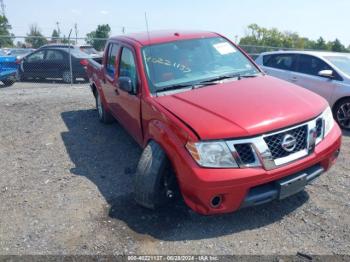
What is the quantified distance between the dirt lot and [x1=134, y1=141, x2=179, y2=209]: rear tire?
0.21 m

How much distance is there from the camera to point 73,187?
4438mm

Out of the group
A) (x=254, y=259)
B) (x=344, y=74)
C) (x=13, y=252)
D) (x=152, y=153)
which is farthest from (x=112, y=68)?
(x=344, y=74)

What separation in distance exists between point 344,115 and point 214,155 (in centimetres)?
453

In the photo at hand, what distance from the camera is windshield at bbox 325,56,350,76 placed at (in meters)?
6.96

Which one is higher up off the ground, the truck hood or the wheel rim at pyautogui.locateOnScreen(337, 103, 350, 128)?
the truck hood

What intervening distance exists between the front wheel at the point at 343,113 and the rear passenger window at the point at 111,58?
420cm

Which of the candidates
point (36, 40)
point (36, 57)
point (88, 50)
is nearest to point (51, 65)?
point (36, 57)

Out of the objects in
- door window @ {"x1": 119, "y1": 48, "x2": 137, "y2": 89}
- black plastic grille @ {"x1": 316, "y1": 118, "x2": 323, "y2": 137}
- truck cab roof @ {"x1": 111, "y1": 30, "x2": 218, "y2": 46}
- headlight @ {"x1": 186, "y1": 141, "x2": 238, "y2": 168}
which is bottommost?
headlight @ {"x1": 186, "y1": 141, "x2": 238, "y2": 168}

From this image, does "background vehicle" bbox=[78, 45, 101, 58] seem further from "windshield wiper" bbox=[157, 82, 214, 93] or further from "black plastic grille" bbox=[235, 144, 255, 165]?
"black plastic grille" bbox=[235, 144, 255, 165]

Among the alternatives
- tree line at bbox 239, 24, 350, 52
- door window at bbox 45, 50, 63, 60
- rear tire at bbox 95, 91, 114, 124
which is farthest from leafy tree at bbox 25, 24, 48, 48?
tree line at bbox 239, 24, 350, 52

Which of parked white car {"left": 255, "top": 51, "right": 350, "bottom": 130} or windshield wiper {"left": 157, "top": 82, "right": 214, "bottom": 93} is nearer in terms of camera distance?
windshield wiper {"left": 157, "top": 82, "right": 214, "bottom": 93}

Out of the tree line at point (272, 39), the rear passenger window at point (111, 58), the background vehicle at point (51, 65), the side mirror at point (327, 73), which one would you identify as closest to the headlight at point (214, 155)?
the rear passenger window at point (111, 58)

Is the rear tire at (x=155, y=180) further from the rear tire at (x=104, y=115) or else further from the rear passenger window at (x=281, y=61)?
the rear passenger window at (x=281, y=61)

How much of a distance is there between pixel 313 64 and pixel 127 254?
585 cm
